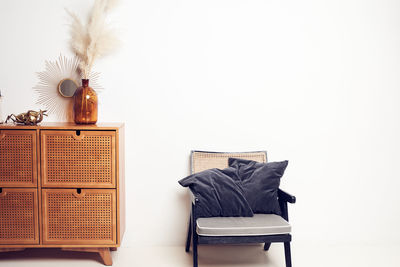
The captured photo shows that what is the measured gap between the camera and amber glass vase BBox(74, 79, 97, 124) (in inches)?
117

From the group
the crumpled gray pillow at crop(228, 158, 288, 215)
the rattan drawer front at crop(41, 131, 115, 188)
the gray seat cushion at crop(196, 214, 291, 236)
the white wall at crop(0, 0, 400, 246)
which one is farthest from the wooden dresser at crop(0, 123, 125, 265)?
the crumpled gray pillow at crop(228, 158, 288, 215)

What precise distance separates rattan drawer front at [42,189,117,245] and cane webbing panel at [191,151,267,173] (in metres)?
0.71

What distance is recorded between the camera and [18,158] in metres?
2.85

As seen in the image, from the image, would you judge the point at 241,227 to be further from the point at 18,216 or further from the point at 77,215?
the point at 18,216

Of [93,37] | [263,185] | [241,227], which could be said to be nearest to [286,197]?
[263,185]

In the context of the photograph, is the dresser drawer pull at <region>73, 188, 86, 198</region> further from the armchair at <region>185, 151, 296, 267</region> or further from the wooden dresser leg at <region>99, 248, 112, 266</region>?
the armchair at <region>185, 151, 296, 267</region>

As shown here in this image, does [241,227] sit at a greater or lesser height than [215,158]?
lesser

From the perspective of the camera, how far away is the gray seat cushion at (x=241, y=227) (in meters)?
2.58

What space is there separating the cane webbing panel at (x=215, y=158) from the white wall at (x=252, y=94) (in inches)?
4.6

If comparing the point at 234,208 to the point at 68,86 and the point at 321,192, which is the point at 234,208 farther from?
the point at 68,86

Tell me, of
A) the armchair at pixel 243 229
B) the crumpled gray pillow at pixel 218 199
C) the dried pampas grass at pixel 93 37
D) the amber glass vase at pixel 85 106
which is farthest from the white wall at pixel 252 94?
the armchair at pixel 243 229

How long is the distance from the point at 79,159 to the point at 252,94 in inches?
57.5

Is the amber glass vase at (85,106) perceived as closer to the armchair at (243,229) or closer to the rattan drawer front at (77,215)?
the rattan drawer front at (77,215)

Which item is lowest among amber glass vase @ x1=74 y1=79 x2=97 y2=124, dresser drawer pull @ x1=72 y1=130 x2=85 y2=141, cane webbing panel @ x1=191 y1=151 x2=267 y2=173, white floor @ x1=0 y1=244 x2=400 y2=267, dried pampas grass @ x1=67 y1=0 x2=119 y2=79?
white floor @ x1=0 y1=244 x2=400 y2=267
